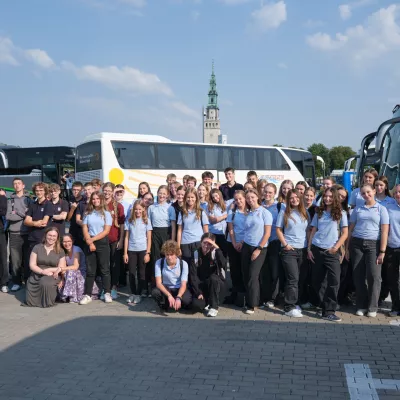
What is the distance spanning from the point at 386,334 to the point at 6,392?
4.20m

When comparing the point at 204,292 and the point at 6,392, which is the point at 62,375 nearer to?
the point at 6,392

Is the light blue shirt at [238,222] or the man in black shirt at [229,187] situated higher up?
the man in black shirt at [229,187]

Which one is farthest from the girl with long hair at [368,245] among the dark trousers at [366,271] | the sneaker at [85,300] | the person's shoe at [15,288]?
the person's shoe at [15,288]

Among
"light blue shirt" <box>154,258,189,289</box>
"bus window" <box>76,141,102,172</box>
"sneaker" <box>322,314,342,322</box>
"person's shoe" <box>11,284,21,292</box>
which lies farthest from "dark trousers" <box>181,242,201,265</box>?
"bus window" <box>76,141,102,172</box>

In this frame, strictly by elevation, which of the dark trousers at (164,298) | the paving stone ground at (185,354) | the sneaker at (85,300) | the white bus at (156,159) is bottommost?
the paving stone ground at (185,354)

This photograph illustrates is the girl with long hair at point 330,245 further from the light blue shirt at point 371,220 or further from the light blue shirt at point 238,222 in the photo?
the light blue shirt at point 238,222

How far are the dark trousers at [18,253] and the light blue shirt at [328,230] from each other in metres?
4.99

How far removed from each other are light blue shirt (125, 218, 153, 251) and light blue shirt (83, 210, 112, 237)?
1.20 ft

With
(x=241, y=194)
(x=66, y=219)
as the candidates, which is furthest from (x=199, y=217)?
(x=66, y=219)

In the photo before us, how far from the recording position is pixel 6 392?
4227mm

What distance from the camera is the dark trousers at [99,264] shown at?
7555 millimetres

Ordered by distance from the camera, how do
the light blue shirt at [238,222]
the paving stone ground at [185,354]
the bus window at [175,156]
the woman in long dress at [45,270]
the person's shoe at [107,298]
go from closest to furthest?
the paving stone ground at [185,354] < the light blue shirt at [238,222] < the woman in long dress at [45,270] < the person's shoe at [107,298] < the bus window at [175,156]

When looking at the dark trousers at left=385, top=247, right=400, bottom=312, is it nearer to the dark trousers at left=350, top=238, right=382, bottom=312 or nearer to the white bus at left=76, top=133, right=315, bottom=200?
the dark trousers at left=350, top=238, right=382, bottom=312

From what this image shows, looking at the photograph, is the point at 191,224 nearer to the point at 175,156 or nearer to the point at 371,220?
the point at 371,220
